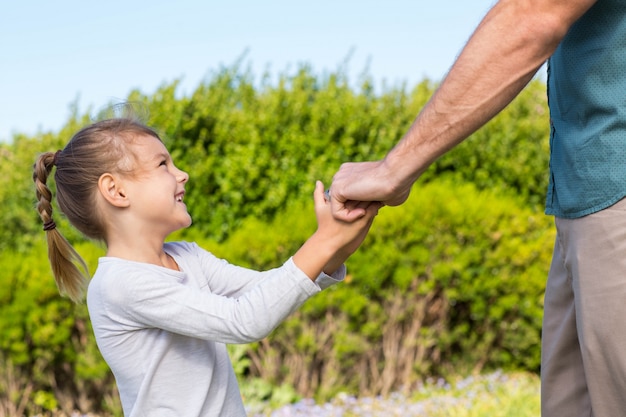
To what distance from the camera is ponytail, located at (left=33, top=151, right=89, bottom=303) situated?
7.55 ft

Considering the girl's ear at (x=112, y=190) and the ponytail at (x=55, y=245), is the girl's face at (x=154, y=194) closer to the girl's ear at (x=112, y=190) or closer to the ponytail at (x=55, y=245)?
the girl's ear at (x=112, y=190)

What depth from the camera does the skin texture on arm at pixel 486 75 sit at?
174cm

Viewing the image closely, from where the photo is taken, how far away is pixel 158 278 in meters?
2.02

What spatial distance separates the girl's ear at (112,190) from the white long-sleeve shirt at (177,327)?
6.1 inches

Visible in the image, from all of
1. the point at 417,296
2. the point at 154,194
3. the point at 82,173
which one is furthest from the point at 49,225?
the point at 417,296

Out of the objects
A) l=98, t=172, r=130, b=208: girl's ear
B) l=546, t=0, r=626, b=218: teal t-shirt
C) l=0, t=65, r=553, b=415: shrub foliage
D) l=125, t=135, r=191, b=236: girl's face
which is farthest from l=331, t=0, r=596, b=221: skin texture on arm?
l=0, t=65, r=553, b=415: shrub foliage

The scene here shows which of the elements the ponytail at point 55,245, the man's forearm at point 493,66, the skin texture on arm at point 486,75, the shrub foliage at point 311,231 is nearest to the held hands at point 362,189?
the skin texture on arm at point 486,75

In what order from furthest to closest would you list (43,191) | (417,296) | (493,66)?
(417,296) < (43,191) < (493,66)

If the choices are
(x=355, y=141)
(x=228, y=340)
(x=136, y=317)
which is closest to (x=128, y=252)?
(x=136, y=317)

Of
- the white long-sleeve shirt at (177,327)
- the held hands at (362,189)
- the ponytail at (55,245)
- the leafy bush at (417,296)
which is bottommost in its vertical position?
the leafy bush at (417,296)

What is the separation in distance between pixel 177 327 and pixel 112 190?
0.43m

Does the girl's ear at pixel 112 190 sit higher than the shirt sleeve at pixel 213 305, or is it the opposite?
the girl's ear at pixel 112 190

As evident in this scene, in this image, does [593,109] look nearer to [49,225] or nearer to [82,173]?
[82,173]

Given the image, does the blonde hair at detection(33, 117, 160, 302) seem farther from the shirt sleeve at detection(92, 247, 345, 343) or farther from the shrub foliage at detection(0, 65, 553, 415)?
the shrub foliage at detection(0, 65, 553, 415)
